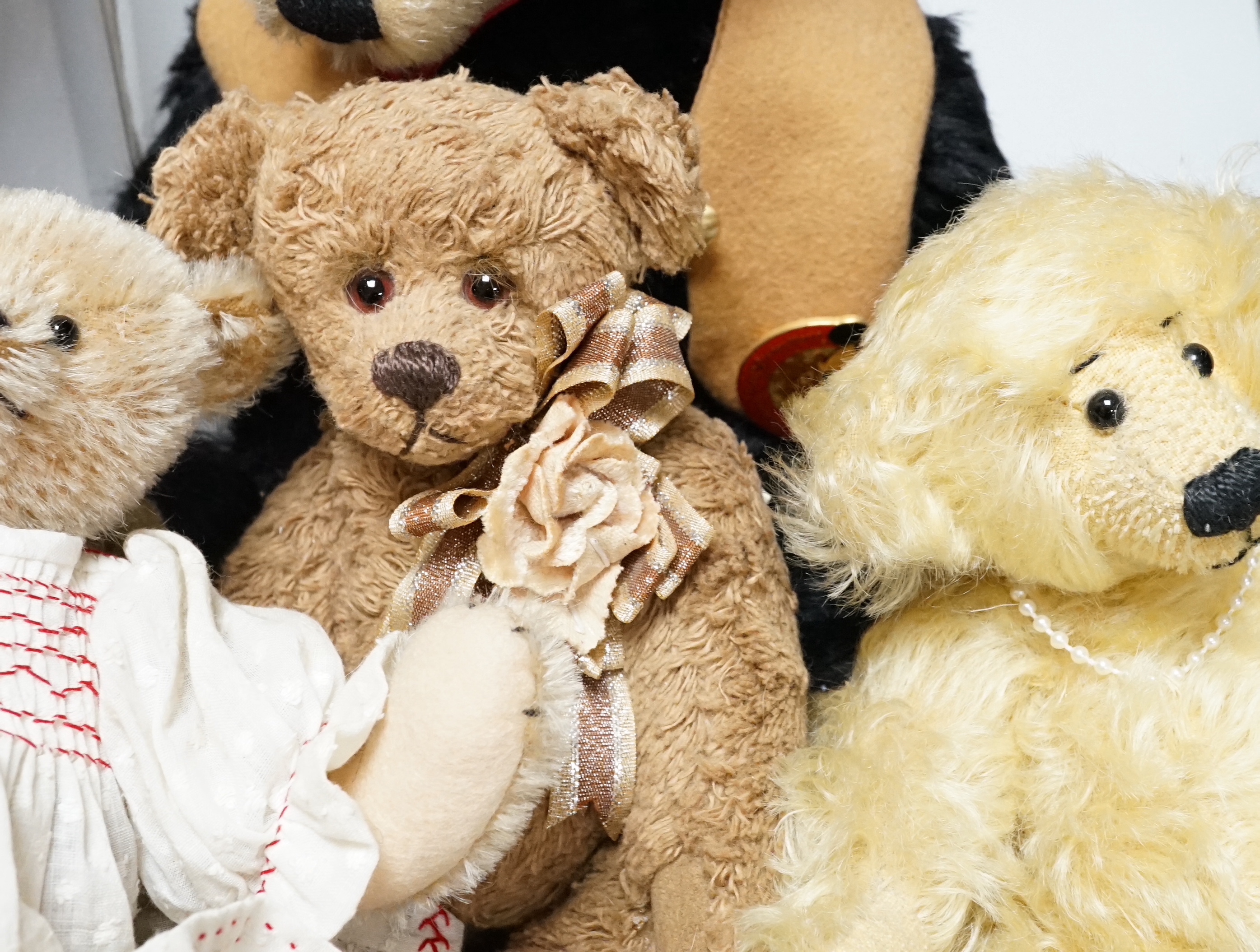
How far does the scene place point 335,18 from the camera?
692 mm

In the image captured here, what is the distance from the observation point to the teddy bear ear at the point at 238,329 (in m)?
0.71

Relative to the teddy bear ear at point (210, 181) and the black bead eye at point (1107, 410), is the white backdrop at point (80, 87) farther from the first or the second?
the black bead eye at point (1107, 410)

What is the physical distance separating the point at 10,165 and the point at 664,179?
0.59 m

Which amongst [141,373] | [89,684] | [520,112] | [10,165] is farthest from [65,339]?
[10,165]

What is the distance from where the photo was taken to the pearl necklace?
2.23 feet

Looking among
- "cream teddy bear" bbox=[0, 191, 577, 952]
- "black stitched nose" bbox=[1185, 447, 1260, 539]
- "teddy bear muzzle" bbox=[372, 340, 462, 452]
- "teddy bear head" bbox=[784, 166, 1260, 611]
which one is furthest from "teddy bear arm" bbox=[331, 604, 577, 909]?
"black stitched nose" bbox=[1185, 447, 1260, 539]

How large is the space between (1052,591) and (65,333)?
1.98 ft

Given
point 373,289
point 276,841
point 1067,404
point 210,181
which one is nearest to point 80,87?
point 210,181

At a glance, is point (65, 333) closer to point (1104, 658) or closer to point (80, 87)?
point (80, 87)

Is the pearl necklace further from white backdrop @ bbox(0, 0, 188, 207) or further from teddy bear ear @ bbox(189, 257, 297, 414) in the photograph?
white backdrop @ bbox(0, 0, 188, 207)

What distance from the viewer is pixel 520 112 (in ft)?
2.27

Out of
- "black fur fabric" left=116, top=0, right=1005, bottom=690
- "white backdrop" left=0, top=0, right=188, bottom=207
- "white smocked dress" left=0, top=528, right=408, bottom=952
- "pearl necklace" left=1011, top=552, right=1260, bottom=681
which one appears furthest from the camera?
"white backdrop" left=0, top=0, right=188, bottom=207

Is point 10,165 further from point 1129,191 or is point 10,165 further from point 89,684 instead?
point 1129,191

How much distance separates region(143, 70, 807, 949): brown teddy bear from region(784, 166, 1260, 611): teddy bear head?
10 cm
